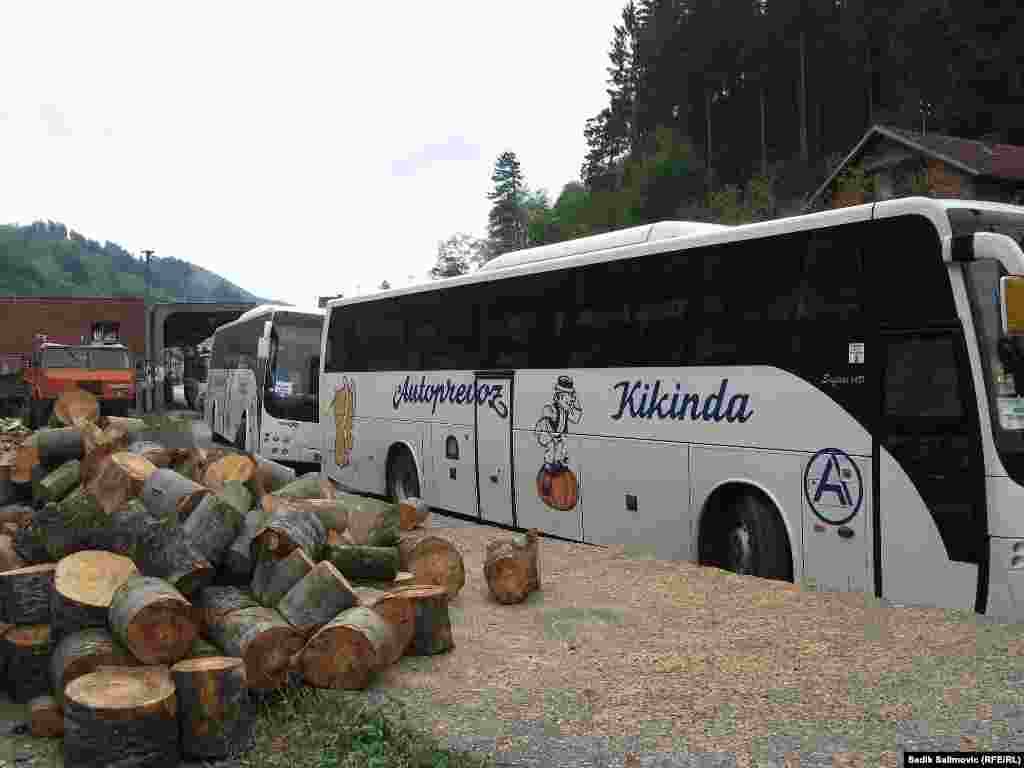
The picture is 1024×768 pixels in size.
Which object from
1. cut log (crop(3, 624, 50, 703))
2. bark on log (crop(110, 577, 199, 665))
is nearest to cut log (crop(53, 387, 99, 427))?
cut log (crop(3, 624, 50, 703))

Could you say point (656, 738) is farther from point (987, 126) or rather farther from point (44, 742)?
point (987, 126)

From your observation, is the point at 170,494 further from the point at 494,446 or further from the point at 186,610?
the point at 494,446

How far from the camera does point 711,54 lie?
65250 mm

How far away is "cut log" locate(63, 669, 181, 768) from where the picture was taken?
171 inches

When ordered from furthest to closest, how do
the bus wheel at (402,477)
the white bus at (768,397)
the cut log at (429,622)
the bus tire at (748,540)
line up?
the bus wheel at (402,477), the bus tire at (748,540), the white bus at (768,397), the cut log at (429,622)

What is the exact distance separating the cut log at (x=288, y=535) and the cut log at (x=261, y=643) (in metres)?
0.68

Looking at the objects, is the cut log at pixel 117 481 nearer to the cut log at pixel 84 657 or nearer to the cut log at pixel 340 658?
the cut log at pixel 84 657

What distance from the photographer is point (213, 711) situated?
4.55 metres

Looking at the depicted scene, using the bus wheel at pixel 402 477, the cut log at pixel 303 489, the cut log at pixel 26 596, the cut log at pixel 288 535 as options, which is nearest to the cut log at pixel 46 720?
the cut log at pixel 26 596

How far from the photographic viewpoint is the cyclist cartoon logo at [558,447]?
10.0 m

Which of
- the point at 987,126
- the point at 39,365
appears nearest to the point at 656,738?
the point at 39,365

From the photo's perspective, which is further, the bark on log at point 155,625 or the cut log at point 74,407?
the cut log at point 74,407

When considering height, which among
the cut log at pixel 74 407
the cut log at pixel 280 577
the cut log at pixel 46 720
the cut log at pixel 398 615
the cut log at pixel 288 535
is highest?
the cut log at pixel 74 407

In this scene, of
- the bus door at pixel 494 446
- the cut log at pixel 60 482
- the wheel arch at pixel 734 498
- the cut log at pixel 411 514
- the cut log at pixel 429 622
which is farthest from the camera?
the bus door at pixel 494 446
